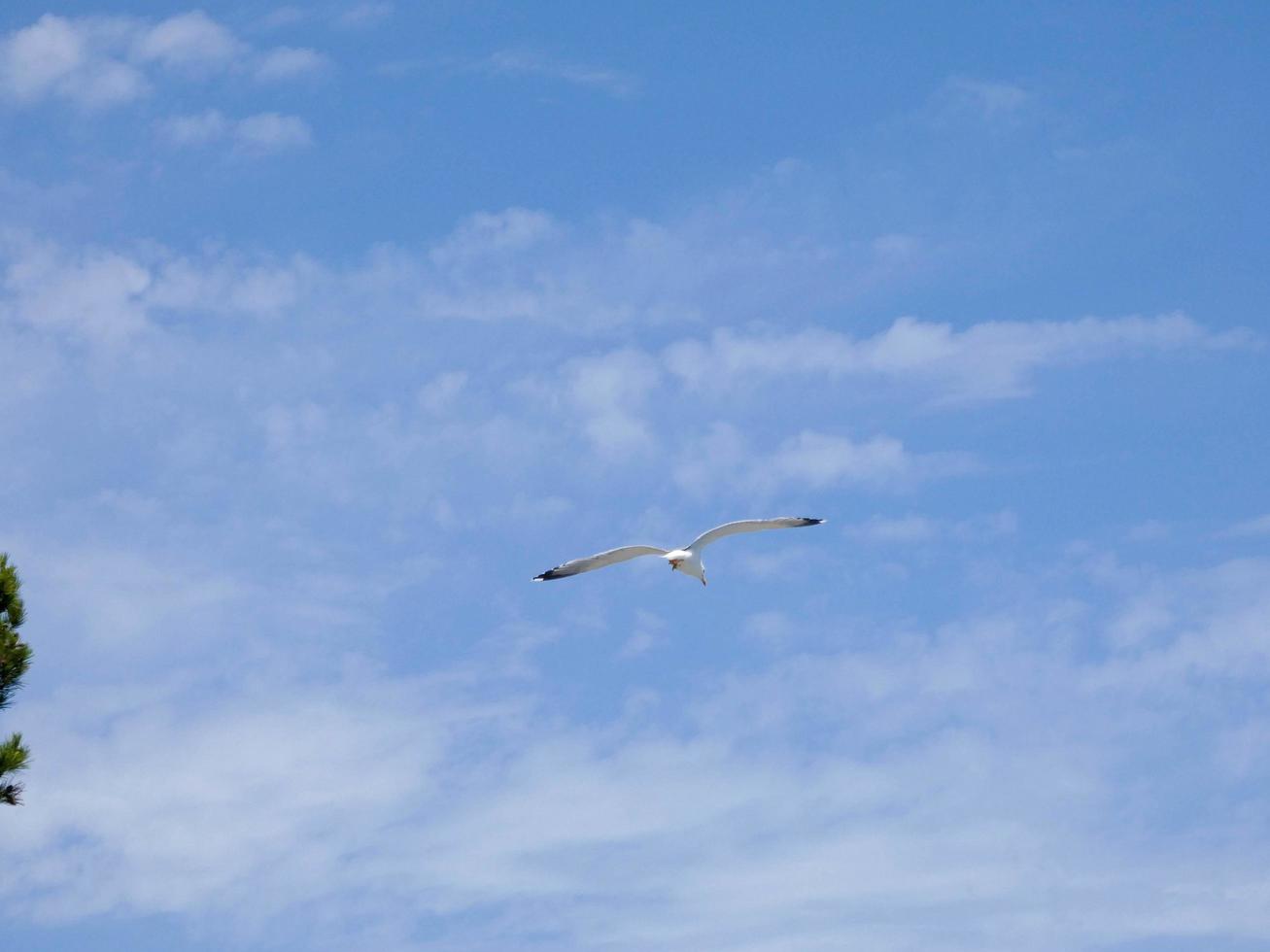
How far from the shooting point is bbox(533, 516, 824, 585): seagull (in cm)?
5403

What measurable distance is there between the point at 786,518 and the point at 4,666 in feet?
77.1

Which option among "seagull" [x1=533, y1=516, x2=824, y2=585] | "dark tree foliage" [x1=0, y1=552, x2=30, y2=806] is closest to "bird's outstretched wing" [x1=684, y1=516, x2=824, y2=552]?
"seagull" [x1=533, y1=516, x2=824, y2=585]

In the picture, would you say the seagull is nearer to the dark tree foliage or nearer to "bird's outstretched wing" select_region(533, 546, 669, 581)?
"bird's outstretched wing" select_region(533, 546, 669, 581)

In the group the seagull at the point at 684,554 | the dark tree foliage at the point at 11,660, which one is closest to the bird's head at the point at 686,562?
the seagull at the point at 684,554

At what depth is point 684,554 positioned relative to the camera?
54500mm

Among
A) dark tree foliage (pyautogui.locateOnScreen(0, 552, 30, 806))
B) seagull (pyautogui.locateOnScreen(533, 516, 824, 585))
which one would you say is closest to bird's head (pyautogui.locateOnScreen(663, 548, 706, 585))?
seagull (pyautogui.locateOnScreen(533, 516, 824, 585))

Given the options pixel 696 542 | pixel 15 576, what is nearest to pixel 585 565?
pixel 696 542

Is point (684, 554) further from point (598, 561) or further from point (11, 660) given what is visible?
point (11, 660)

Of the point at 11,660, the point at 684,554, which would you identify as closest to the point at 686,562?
the point at 684,554

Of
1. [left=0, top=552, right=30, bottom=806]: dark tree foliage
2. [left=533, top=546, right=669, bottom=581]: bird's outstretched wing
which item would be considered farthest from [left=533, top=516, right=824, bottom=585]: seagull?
[left=0, top=552, right=30, bottom=806]: dark tree foliage

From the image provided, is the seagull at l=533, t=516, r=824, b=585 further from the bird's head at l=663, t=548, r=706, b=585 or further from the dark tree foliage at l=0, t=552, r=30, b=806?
the dark tree foliage at l=0, t=552, r=30, b=806

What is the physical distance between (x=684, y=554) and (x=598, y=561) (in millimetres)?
2682

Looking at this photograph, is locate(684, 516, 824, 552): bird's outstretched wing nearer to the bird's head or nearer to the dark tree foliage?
the bird's head

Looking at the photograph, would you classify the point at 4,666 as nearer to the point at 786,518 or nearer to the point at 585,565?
the point at 585,565
